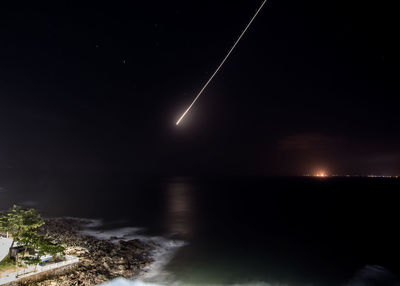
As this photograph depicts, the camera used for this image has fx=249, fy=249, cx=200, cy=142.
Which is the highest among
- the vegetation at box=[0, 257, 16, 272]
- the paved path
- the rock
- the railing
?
the paved path

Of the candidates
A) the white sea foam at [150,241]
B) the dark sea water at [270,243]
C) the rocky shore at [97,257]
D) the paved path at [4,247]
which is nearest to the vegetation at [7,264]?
the paved path at [4,247]

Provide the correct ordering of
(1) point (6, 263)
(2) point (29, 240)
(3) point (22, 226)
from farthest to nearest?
1. (3) point (22, 226)
2. (2) point (29, 240)
3. (1) point (6, 263)

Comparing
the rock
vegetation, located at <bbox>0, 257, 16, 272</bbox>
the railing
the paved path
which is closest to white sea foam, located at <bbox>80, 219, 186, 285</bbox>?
the rock

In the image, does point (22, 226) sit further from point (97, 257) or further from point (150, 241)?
point (150, 241)

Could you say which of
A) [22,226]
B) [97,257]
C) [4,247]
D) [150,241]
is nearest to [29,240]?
[22,226]

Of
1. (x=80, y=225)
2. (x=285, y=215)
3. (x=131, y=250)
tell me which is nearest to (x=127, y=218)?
(x=80, y=225)

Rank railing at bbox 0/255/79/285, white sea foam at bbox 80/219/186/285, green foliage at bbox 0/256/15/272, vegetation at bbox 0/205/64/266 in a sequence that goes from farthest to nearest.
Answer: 1. white sea foam at bbox 80/219/186/285
2. vegetation at bbox 0/205/64/266
3. green foliage at bbox 0/256/15/272
4. railing at bbox 0/255/79/285

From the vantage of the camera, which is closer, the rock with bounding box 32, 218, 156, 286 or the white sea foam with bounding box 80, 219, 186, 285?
the rock with bounding box 32, 218, 156, 286

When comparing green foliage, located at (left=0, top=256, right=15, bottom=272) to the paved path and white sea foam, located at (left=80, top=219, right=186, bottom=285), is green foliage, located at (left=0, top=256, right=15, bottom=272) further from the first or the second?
white sea foam, located at (left=80, top=219, right=186, bottom=285)

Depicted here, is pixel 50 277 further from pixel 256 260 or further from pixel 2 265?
pixel 256 260
